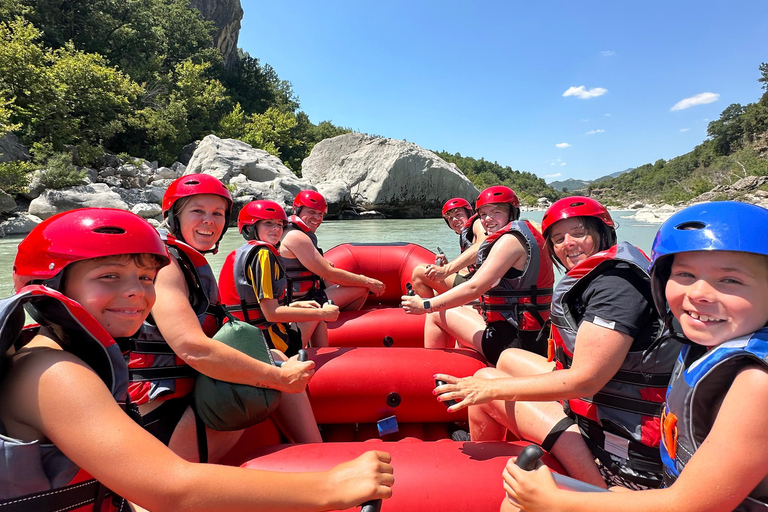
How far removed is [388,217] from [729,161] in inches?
1859

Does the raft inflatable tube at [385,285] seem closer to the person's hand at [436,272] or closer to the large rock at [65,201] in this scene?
the person's hand at [436,272]

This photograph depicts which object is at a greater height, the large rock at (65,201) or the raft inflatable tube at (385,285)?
the large rock at (65,201)

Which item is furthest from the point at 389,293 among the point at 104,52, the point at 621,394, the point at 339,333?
the point at 104,52

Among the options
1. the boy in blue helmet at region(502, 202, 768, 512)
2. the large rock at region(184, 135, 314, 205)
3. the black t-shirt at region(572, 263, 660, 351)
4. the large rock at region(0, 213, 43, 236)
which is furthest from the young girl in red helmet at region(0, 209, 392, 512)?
the large rock at region(184, 135, 314, 205)

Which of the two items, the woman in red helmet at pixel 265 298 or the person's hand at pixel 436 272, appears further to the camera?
the person's hand at pixel 436 272

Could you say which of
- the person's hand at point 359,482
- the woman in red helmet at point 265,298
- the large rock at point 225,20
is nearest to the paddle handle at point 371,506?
the person's hand at point 359,482

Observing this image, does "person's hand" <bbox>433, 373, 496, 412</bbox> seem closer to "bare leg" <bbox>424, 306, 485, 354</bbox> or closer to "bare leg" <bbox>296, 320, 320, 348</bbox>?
"bare leg" <bbox>424, 306, 485, 354</bbox>

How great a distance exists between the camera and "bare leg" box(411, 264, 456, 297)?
3678 millimetres

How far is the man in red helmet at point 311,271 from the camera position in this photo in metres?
3.33

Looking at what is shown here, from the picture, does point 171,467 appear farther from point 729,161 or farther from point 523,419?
point 729,161

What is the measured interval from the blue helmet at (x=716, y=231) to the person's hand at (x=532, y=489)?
2.18 feet

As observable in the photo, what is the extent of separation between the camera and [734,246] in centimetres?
88

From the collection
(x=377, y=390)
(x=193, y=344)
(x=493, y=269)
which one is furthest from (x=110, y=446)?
(x=493, y=269)

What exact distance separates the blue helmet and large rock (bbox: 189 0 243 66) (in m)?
49.1
